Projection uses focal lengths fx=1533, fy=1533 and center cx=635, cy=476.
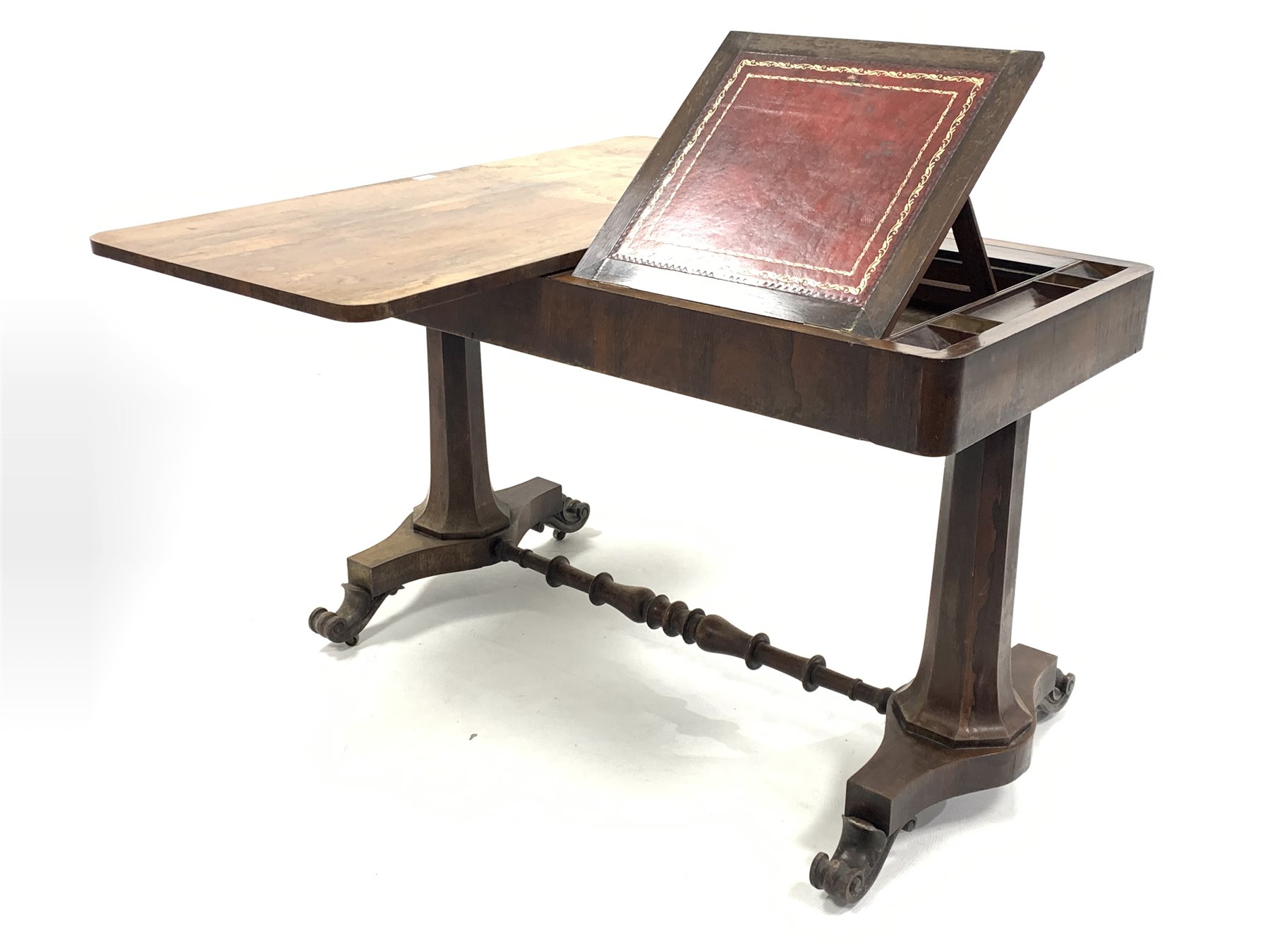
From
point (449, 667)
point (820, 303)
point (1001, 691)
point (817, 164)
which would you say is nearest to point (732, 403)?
point (820, 303)

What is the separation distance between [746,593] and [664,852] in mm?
1143

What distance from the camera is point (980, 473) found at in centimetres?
285

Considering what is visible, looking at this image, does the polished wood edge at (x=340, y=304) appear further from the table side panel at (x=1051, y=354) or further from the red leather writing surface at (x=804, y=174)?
the table side panel at (x=1051, y=354)

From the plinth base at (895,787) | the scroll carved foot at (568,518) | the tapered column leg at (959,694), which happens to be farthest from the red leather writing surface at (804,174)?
the scroll carved foot at (568,518)

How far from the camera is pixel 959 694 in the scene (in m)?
2.99

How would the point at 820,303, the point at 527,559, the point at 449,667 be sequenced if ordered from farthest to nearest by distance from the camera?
the point at 527,559
the point at 449,667
the point at 820,303

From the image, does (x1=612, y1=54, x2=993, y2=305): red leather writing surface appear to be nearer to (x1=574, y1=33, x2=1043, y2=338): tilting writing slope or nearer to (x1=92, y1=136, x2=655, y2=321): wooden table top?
(x1=574, y1=33, x2=1043, y2=338): tilting writing slope

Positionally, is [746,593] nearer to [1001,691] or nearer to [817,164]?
[1001,691]

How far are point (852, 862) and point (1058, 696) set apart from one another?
84 centimetres

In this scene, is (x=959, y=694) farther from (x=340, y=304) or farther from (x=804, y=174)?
(x=340, y=304)

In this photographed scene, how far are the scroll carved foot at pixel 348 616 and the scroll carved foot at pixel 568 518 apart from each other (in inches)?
25.0

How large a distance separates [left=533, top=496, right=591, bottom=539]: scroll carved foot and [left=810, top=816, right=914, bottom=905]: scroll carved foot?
159 cm

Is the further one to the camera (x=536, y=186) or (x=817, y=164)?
(x=536, y=186)

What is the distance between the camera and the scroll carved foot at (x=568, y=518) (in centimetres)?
428
